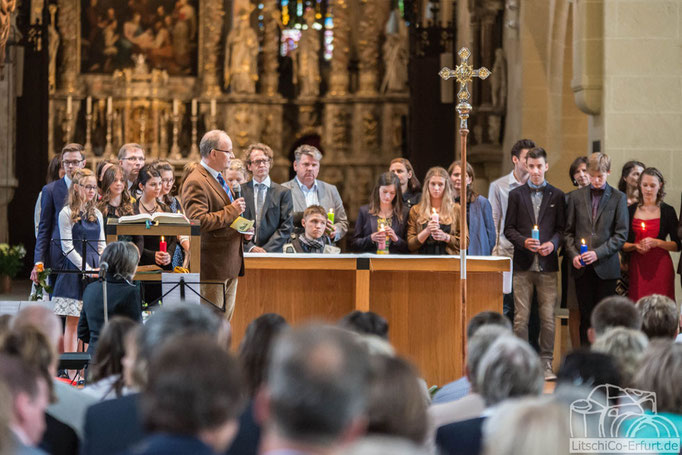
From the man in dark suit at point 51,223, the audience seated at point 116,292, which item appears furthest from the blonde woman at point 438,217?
the audience seated at point 116,292

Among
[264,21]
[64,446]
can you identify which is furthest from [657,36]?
[264,21]

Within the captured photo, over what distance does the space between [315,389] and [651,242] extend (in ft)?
23.1

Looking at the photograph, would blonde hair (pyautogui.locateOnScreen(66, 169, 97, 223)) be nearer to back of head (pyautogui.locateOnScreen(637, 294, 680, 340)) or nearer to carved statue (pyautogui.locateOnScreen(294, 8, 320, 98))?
back of head (pyautogui.locateOnScreen(637, 294, 680, 340))

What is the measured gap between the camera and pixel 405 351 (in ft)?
25.6

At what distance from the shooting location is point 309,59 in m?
19.4

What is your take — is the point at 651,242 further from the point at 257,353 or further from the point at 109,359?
the point at 109,359

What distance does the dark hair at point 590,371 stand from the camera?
383cm

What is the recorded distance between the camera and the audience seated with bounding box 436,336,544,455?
342 centimetres

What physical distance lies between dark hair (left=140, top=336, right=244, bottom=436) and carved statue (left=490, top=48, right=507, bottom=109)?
13.6 metres

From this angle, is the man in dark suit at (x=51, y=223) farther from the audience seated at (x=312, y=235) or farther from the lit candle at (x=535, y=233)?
the lit candle at (x=535, y=233)

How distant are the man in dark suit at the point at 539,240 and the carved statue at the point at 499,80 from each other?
6954mm

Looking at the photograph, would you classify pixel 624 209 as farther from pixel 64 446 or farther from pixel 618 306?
pixel 64 446

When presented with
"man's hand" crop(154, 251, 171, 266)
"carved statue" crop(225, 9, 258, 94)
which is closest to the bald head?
"man's hand" crop(154, 251, 171, 266)

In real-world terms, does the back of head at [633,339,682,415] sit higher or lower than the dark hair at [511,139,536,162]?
lower
